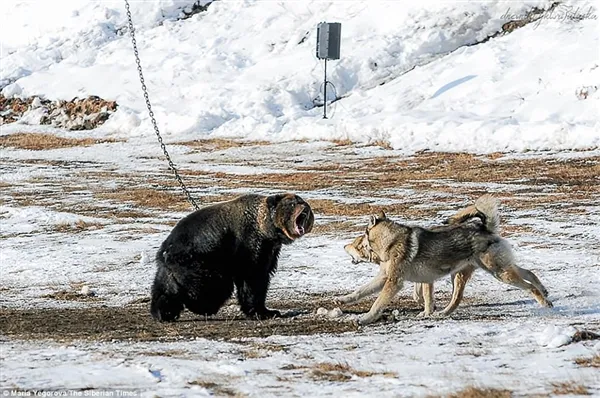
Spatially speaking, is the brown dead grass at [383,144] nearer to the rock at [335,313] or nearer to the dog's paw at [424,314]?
the dog's paw at [424,314]

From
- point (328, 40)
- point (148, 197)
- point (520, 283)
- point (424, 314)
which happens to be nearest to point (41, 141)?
point (328, 40)

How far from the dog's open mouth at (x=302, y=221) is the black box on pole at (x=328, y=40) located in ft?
92.8

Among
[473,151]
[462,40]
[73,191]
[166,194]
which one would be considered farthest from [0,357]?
[462,40]

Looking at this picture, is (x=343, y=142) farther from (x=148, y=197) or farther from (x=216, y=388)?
(x=216, y=388)

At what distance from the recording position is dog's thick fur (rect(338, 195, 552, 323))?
9.30 metres

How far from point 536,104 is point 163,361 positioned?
85.6 feet

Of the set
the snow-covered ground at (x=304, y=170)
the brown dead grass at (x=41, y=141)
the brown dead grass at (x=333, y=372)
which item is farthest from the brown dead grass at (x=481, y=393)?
the brown dead grass at (x=41, y=141)

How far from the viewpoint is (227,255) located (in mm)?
9414

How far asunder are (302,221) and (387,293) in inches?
41.3

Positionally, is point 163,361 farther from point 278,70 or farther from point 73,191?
point 278,70

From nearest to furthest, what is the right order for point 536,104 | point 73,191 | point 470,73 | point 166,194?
1. point 166,194
2. point 73,191
3. point 536,104
4. point 470,73

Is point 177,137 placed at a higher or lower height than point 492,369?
lower

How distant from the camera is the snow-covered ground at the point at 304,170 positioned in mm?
6652

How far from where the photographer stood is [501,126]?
2966 centimetres
